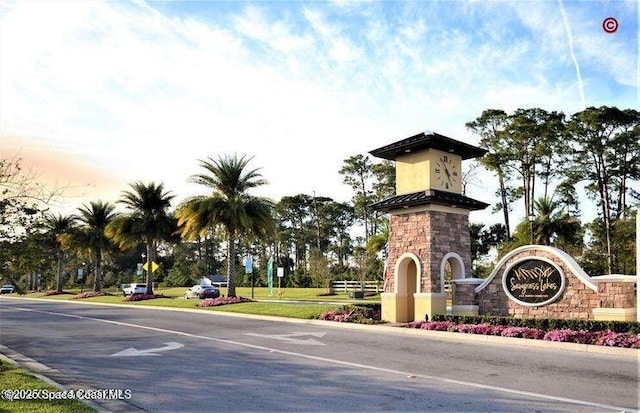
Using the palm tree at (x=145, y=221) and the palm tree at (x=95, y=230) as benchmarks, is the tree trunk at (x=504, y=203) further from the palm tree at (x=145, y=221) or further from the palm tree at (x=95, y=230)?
the palm tree at (x=95, y=230)

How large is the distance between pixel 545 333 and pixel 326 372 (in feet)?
26.1

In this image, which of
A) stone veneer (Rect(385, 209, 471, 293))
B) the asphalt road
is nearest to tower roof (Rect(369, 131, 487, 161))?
stone veneer (Rect(385, 209, 471, 293))

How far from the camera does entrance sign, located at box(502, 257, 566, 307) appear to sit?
17109mm

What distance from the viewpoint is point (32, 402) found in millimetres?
7688

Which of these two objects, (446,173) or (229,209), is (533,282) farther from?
(229,209)

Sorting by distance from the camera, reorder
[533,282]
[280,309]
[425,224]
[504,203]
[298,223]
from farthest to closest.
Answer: [298,223]
[504,203]
[280,309]
[425,224]
[533,282]

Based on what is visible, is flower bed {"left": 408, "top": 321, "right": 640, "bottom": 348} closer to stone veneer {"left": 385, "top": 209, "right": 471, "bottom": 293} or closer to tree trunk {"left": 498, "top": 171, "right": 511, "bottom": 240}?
stone veneer {"left": 385, "top": 209, "right": 471, "bottom": 293}

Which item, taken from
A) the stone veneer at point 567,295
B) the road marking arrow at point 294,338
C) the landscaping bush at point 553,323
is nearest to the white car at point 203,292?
the road marking arrow at point 294,338

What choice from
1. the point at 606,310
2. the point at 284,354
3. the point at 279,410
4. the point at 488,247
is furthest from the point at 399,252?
the point at 488,247

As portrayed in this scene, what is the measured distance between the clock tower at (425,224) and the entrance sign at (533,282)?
2570 mm

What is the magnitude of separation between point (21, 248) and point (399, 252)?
14169 millimetres

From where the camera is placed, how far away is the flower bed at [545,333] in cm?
1355

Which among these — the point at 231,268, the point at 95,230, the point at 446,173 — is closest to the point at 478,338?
the point at 446,173

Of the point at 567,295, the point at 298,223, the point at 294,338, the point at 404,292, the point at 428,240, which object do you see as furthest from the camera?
the point at 298,223
